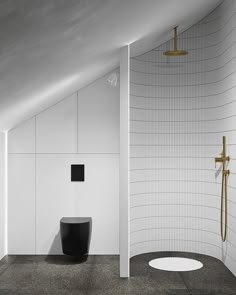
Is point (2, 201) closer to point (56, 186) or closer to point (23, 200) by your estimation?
point (23, 200)

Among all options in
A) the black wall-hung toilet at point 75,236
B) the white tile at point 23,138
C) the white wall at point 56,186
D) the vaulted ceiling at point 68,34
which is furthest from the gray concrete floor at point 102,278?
the vaulted ceiling at point 68,34

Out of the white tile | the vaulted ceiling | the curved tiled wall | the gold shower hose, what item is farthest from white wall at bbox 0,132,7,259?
the gold shower hose

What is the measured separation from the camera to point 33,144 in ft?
14.5

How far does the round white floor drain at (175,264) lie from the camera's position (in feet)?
12.6

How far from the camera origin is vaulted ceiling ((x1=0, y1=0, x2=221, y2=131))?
4.75ft

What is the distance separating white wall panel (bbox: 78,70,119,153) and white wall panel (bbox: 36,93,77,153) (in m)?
0.09

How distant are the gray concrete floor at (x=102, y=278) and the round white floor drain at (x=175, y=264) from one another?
82 mm

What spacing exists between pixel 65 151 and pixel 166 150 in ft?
3.58

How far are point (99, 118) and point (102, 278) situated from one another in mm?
1708

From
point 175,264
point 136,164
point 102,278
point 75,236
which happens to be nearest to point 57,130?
point 136,164

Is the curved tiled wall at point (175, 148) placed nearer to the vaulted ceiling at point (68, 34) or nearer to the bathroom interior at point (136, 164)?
the bathroom interior at point (136, 164)

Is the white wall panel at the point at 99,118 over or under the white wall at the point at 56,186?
over

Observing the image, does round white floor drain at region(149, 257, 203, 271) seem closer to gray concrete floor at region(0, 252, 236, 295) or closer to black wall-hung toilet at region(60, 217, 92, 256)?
gray concrete floor at region(0, 252, 236, 295)

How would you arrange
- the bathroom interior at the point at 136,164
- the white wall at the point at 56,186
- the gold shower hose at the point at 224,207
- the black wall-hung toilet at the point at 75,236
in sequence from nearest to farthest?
1. the gold shower hose at the point at 224,207
2. the black wall-hung toilet at the point at 75,236
3. the bathroom interior at the point at 136,164
4. the white wall at the point at 56,186
